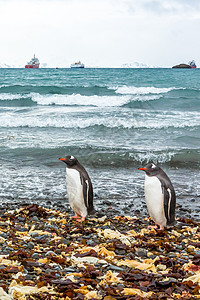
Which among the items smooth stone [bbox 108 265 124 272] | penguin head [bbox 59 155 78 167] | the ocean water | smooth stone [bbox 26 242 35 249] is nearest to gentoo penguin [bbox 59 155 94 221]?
penguin head [bbox 59 155 78 167]

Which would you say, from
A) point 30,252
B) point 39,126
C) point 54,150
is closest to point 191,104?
point 39,126

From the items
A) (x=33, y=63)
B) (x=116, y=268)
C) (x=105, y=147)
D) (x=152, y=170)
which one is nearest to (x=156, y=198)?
(x=152, y=170)

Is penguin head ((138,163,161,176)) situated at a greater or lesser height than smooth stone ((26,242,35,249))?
greater

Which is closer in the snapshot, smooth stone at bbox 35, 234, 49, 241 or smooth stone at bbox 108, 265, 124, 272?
smooth stone at bbox 108, 265, 124, 272

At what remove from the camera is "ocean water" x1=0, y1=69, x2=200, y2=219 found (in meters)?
7.82

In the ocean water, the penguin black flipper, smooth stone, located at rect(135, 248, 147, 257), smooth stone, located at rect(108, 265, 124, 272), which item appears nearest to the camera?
smooth stone, located at rect(108, 265, 124, 272)

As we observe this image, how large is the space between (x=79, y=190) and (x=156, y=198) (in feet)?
3.61

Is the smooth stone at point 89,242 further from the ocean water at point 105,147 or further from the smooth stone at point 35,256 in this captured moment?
the ocean water at point 105,147

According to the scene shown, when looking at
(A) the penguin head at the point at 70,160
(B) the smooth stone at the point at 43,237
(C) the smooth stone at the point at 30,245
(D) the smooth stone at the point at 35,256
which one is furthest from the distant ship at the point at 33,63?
(D) the smooth stone at the point at 35,256

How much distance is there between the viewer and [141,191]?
816cm

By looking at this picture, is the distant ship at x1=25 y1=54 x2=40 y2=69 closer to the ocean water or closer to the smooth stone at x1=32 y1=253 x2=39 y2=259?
the ocean water

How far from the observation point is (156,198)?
18.9 ft

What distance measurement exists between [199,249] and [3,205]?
3.47m

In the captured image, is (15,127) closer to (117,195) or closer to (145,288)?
(117,195)
